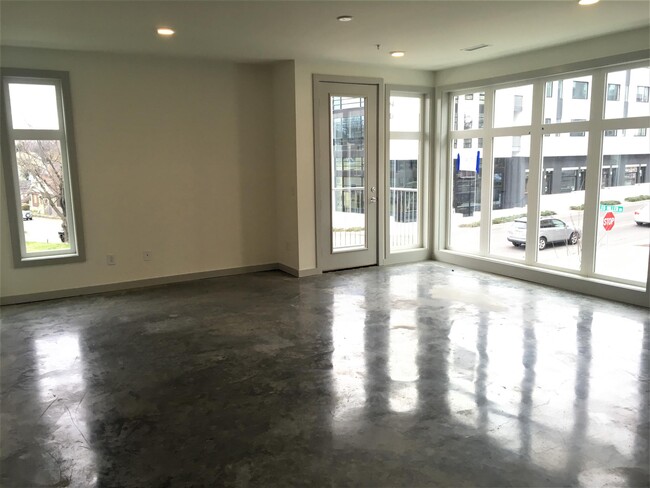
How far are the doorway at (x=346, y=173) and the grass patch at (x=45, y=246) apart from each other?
3041mm

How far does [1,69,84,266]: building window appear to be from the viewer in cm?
519

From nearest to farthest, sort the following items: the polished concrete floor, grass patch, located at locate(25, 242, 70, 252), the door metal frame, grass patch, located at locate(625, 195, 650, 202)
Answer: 1. the polished concrete floor
2. grass patch, located at locate(625, 195, 650, 202)
3. grass patch, located at locate(25, 242, 70, 252)
4. the door metal frame

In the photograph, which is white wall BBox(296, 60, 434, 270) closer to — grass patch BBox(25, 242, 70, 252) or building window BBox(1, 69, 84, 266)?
building window BBox(1, 69, 84, 266)

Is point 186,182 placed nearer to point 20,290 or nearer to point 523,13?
point 20,290

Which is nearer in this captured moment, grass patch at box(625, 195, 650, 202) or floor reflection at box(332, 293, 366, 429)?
floor reflection at box(332, 293, 366, 429)

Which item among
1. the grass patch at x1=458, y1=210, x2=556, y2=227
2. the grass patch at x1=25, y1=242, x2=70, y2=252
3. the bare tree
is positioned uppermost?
the bare tree

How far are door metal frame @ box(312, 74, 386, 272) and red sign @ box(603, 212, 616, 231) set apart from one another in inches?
108

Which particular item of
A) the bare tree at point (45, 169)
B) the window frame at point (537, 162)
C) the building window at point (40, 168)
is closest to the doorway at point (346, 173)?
the window frame at point (537, 162)

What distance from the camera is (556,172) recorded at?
5695 millimetres

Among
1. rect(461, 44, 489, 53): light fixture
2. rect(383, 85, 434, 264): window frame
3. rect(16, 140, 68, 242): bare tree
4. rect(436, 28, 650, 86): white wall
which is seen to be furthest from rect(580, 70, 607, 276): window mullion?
rect(16, 140, 68, 242): bare tree

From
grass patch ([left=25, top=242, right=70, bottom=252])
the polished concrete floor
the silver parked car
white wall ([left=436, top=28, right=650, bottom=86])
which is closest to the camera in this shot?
the polished concrete floor

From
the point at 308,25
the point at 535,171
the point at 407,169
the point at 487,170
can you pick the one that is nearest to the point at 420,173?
the point at 407,169

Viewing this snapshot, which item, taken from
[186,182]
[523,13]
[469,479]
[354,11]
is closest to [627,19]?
[523,13]

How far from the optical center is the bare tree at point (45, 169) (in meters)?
5.33
